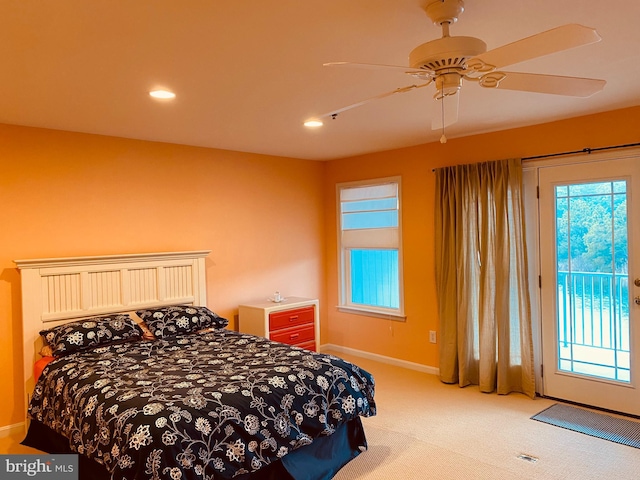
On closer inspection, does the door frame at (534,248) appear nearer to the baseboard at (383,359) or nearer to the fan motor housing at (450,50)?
the baseboard at (383,359)

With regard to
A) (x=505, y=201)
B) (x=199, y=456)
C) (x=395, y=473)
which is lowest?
(x=395, y=473)

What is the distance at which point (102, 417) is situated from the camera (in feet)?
7.98

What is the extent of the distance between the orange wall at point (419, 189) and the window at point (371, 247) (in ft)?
0.33

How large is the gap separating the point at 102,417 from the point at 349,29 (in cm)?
222

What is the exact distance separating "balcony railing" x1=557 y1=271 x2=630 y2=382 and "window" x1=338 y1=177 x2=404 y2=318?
168 centimetres

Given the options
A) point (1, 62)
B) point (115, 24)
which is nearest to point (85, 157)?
point (1, 62)

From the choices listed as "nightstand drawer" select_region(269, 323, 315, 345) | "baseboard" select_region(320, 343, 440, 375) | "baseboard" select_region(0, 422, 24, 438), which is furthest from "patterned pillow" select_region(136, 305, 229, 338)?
"baseboard" select_region(320, 343, 440, 375)

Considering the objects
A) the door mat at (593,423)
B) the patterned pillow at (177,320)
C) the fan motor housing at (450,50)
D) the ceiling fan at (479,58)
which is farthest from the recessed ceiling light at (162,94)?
the door mat at (593,423)

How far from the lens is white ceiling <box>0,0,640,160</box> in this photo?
194 centimetres

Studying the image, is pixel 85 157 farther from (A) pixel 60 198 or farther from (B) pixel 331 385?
(B) pixel 331 385

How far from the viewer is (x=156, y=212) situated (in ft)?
14.6

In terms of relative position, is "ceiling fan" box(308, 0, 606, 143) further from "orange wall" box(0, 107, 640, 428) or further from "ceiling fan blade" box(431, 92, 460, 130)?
"orange wall" box(0, 107, 640, 428)

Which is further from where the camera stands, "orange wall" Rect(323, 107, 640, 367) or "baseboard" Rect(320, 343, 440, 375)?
"baseboard" Rect(320, 343, 440, 375)

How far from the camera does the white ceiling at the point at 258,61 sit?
76.5 inches
